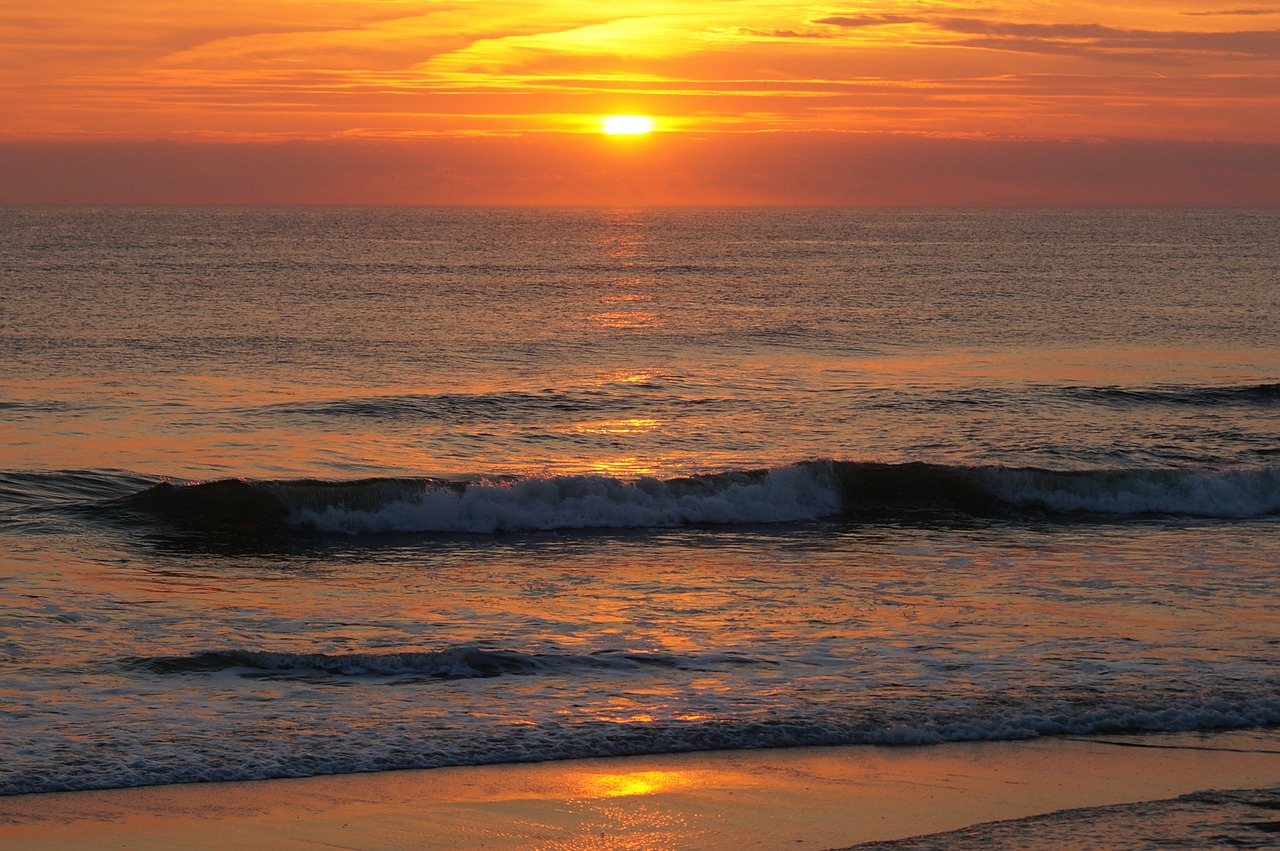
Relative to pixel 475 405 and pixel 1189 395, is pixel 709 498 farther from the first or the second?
pixel 1189 395

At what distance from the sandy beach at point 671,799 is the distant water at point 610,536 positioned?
0.99 ft

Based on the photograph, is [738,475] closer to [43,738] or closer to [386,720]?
[386,720]

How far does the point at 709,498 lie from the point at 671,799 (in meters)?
11.3

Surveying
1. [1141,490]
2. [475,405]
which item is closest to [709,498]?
[1141,490]

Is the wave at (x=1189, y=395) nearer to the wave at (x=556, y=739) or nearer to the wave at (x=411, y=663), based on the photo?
the wave at (x=556, y=739)

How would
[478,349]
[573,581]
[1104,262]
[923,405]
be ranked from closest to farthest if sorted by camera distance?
[573,581] < [923,405] < [478,349] < [1104,262]

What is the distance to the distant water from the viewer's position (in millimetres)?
9422

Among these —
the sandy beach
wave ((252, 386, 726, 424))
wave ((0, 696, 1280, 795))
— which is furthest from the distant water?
the sandy beach

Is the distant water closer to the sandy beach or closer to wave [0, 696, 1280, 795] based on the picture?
wave [0, 696, 1280, 795]

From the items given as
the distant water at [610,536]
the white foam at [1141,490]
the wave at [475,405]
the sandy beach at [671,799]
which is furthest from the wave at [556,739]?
the wave at [475,405]

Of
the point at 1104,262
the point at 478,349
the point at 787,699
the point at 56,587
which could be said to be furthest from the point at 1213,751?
the point at 1104,262

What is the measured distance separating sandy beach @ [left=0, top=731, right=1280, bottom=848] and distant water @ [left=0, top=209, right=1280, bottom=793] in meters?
0.30

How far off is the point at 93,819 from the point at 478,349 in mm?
29627

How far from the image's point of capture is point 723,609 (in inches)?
506
